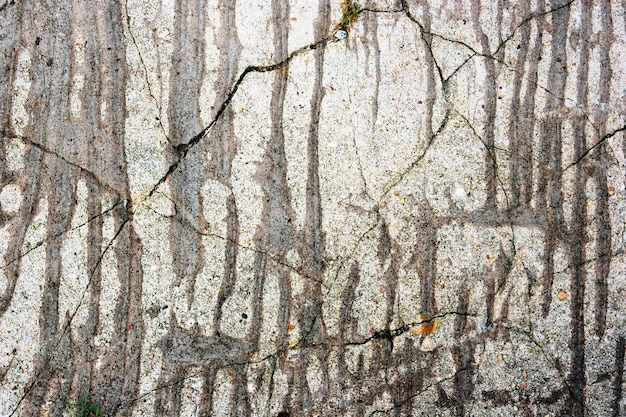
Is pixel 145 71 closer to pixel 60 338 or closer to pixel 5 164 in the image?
pixel 5 164

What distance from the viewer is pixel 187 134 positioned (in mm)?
2562

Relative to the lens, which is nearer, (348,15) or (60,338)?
(60,338)

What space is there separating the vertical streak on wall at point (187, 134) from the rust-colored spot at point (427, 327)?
111 centimetres

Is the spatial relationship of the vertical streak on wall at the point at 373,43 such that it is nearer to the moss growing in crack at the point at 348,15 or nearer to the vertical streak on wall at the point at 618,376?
the moss growing in crack at the point at 348,15

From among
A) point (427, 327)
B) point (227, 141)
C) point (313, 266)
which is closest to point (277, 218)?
Answer: point (313, 266)

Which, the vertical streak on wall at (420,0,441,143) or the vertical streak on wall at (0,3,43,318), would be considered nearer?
the vertical streak on wall at (0,3,43,318)

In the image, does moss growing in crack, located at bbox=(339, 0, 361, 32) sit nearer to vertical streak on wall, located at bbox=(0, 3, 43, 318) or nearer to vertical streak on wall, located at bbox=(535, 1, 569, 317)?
vertical streak on wall, located at bbox=(535, 1, 569, 317)

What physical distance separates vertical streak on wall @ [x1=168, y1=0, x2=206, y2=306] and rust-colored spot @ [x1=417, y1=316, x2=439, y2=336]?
111 centimetres

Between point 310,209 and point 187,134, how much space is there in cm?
70

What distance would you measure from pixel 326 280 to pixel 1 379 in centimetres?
161

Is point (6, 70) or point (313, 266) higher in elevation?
point (6, 70)

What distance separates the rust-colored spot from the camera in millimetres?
2568

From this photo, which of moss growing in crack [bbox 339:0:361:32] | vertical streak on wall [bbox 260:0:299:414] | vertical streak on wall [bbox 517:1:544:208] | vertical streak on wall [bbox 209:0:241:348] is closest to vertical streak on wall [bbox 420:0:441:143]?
moss growing in crack [bbox 339:0:361:32]

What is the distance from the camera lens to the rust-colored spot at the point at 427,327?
2.57m
